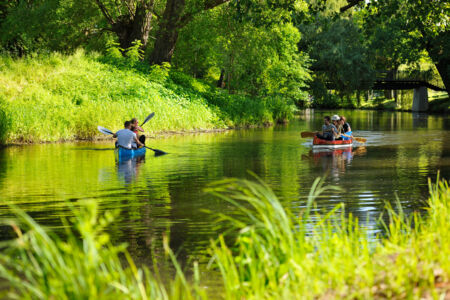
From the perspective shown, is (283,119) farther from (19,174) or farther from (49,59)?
(19,174)

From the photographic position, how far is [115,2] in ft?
126

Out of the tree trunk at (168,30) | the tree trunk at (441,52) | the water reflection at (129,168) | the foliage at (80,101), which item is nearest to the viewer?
the water reflection at (129,168)

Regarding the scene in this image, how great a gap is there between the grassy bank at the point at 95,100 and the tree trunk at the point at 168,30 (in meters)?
1.20

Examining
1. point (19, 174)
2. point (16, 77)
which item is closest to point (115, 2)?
point (16, 77)

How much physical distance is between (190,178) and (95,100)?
16.6 metres

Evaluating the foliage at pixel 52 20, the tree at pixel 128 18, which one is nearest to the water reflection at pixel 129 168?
the tree at pixel 128 18

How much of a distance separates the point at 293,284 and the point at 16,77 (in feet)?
93.4

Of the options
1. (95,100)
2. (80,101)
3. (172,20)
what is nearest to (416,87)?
(172,20)

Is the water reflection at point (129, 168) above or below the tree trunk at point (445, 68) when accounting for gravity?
below

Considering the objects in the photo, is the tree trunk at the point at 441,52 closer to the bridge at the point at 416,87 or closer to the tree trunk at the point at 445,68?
the tree trunk at the point at 445,68

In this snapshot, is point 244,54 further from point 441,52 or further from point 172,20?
point 441,52

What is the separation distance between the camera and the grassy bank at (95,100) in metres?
27.1

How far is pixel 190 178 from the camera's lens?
15.9m

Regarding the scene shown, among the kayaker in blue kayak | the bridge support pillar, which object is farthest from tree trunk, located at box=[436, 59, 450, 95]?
the kayaker in blue kayak
